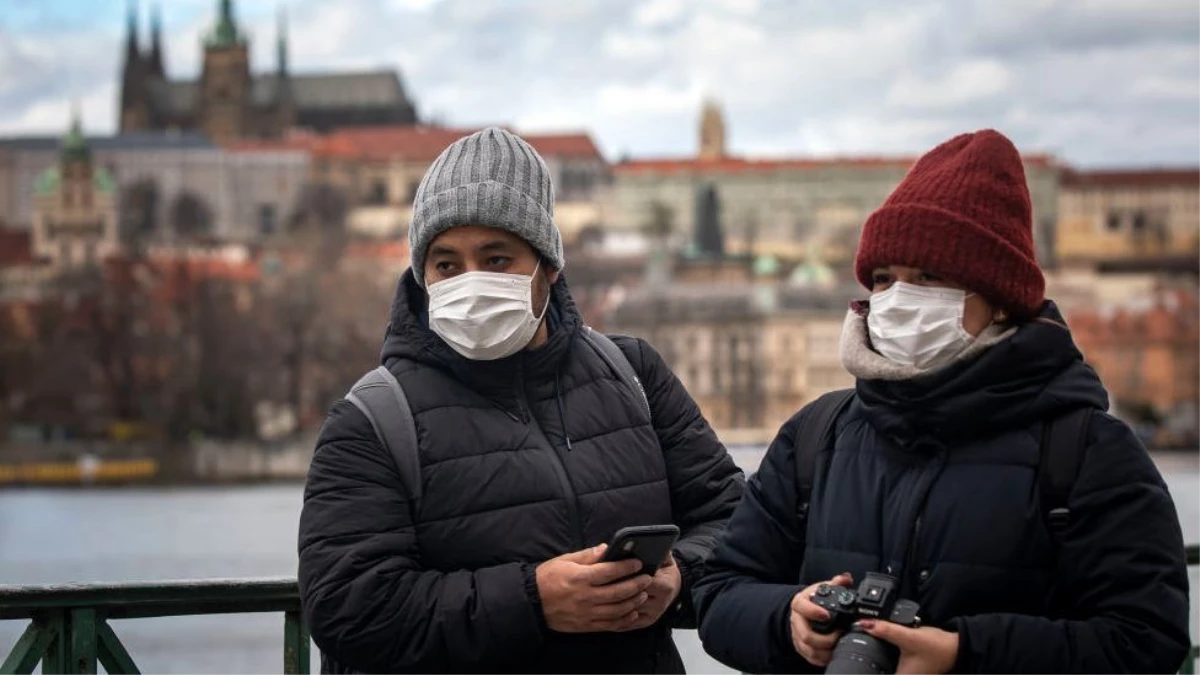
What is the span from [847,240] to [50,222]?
33646 mm

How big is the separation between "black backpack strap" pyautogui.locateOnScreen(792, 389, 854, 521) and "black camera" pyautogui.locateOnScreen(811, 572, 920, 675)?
0.20 meters

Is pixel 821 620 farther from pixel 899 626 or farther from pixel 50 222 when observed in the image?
pixel 50 222

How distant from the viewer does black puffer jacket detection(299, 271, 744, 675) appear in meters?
2.11

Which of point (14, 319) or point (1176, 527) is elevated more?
point (1176, 527)

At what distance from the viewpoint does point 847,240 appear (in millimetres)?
87375

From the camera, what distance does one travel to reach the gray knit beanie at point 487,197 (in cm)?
224

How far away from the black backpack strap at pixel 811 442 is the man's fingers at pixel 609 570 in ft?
0.59

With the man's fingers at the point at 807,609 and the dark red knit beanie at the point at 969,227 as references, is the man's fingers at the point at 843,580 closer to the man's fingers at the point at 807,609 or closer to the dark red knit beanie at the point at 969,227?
the man's fingers at the point at 807,609

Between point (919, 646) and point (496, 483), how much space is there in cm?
56

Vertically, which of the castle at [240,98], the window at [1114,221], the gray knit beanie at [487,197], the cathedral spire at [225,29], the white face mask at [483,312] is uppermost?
the cathedral spire at [225,29]

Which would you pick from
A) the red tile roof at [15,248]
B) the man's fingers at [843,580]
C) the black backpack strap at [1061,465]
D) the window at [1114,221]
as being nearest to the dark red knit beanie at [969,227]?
the black backpack strap at [1061,465]

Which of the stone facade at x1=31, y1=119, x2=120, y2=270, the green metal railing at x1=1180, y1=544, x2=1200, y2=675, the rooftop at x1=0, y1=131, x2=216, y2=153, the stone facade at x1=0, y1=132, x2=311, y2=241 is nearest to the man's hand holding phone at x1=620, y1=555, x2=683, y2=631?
the green metal railing at x1=1180, y1=544, x2=1200, y2=675

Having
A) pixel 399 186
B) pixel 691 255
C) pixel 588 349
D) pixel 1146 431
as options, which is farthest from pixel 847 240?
pixel 588 349

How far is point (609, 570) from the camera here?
209cm
